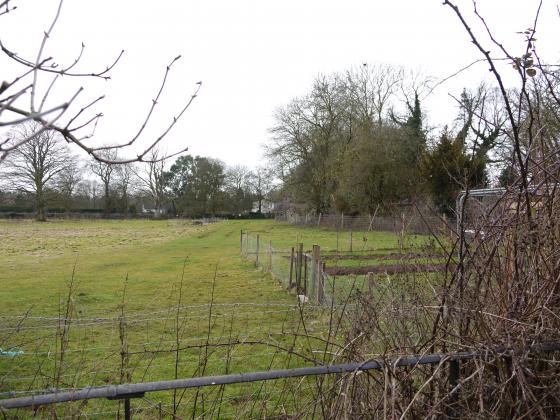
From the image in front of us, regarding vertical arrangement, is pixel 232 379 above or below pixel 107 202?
below

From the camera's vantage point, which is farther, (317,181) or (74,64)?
(317,181)

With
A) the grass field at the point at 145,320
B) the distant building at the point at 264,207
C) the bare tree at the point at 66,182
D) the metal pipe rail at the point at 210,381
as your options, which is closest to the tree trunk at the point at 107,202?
the bare tree at the point at 66,182

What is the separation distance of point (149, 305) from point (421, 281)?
354 inches

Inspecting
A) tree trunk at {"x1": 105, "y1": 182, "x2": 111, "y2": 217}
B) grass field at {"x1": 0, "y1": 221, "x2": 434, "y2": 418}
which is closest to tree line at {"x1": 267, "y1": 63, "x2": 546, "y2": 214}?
grass field at {"x1": 0, "y1": 221, "x2": 434, "y2": 418}

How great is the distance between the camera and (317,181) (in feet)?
145

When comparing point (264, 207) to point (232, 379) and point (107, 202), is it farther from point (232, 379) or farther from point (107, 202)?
point (232, 379)

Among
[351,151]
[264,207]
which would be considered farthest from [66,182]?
[264,207]

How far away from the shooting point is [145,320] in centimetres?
588

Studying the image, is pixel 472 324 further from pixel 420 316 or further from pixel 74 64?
pixel 74 64

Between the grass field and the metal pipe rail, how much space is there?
32 cm

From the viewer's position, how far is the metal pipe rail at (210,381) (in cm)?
157

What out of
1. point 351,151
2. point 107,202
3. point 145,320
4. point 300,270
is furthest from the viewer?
point 107,202

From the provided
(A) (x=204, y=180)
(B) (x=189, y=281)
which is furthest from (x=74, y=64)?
(A) (x=204, y=180)

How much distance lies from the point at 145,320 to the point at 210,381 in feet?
14.8
